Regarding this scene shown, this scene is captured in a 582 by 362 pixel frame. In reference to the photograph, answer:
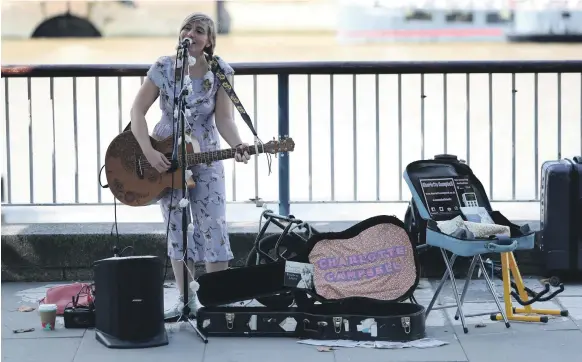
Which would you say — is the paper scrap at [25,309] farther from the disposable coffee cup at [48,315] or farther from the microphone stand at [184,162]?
the microphone stand at [184,162]

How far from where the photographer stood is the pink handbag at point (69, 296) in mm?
6215

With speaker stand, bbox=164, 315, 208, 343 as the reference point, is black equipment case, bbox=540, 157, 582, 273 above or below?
above

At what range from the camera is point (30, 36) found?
21.9m

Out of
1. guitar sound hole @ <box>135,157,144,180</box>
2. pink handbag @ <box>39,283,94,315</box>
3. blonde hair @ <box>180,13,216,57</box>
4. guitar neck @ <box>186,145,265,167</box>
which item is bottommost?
pink handbag @ <box>39,283,94,315</box>

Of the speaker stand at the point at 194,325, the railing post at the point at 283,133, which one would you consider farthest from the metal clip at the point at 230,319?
the railing post at the point at 283,133

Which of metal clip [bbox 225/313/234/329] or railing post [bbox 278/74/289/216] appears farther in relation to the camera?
railing post [bbox 278/74/289/216]

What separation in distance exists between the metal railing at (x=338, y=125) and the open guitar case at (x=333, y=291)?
64.6 inches

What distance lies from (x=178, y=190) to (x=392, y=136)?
7.60 m

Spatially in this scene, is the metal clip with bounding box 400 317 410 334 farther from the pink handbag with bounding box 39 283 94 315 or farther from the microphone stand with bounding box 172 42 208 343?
the pink handbag with bounding box 39 283 94 315

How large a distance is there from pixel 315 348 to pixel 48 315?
157 centimetres

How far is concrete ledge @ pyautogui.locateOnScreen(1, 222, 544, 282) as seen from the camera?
23.7ft

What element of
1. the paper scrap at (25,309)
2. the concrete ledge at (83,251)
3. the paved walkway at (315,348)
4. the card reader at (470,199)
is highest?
the card reader at (470,199)

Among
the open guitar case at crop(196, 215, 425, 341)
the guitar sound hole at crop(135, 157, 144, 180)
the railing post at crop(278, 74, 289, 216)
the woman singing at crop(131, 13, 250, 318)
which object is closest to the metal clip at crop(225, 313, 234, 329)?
the open guitar case at crop(196, 215, 425, 341)

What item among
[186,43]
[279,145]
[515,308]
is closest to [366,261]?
[279,145]
